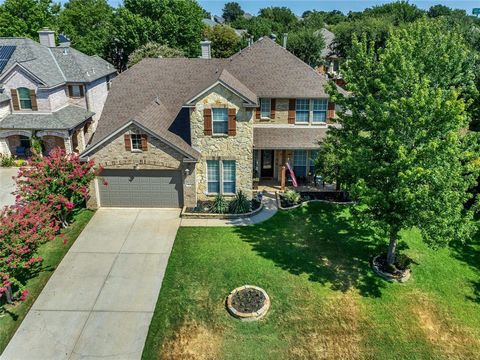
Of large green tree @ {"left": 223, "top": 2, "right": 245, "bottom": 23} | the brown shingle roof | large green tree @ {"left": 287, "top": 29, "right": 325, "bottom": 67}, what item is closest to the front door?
the brown shingle roof

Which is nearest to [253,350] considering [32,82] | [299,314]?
[299,314]

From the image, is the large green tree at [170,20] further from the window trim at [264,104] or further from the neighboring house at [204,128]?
the window trim at [264,104]

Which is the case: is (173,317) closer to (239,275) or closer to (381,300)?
(239,275)

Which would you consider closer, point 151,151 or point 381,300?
point 381,300

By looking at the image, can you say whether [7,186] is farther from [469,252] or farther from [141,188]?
[469,252]

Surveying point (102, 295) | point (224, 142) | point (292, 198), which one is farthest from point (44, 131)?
point (292, 198)

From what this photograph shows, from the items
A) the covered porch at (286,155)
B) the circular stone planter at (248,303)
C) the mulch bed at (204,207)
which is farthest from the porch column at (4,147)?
the circular stone planter at (248,303)

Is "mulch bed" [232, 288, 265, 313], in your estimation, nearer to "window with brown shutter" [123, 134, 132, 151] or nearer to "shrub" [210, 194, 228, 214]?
"shrub" [210, 194, 228, 214]
